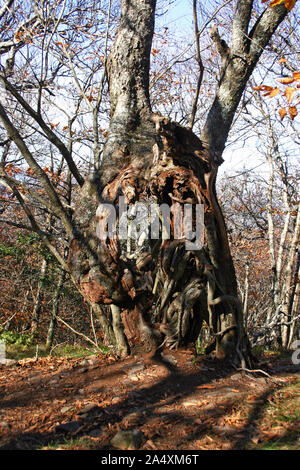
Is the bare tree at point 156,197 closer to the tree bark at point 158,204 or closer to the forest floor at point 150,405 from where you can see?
the tree bark at point 158,204

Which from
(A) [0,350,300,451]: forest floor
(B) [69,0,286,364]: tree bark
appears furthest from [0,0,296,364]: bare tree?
(A) [0,350,300,451]: forest floor

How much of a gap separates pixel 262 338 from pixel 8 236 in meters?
8.17

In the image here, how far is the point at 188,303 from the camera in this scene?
11.1 ft

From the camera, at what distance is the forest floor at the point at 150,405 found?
2.19 m

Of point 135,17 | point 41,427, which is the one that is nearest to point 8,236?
point 135,17

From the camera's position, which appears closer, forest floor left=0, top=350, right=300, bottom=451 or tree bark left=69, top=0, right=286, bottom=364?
forest floor left=0, top=350, right=300, bottom=451

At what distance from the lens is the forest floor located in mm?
2188
